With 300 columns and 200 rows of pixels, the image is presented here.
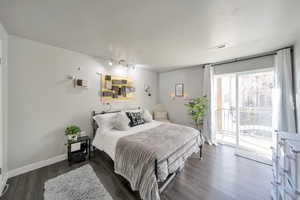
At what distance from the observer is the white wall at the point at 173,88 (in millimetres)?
4020

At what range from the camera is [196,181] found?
1.97 metres

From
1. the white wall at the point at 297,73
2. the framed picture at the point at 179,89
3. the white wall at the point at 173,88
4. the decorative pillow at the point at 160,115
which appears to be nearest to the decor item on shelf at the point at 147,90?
the white wall at the point at 173,88

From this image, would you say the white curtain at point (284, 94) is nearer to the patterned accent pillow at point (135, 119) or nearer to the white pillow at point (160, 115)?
the white pillow at point (160, 115)

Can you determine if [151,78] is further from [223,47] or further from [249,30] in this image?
[249,30]

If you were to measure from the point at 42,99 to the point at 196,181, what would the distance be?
11.3 feet

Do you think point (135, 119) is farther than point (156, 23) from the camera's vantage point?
Yes

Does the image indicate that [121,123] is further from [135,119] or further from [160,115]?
[160,115]

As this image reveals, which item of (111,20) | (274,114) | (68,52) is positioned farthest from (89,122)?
(274,114)

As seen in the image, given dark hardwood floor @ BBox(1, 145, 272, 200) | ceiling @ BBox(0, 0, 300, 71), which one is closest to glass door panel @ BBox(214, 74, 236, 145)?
ceiling @ BBox(0, 0, 300, 71)

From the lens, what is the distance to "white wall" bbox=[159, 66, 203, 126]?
402cm

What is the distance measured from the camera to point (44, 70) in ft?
7.68

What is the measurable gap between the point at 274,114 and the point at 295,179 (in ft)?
7.05

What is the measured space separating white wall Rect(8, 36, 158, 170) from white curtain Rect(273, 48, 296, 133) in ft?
14.8

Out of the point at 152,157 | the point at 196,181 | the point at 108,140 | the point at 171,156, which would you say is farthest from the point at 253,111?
the point at 108,140
